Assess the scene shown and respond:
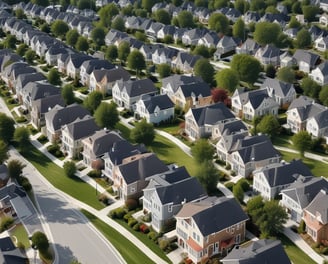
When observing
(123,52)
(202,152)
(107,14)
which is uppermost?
(107,14)

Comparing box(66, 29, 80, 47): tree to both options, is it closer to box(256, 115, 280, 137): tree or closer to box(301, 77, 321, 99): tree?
box(301, 77, 321, 99): tree

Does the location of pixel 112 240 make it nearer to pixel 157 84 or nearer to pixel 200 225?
pixel 200 225


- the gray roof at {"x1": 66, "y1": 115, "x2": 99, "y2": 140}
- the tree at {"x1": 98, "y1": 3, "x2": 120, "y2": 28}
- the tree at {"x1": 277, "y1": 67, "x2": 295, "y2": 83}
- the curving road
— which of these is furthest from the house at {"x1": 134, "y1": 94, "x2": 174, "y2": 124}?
the tree at {"x1": 98, "y1": 3, "x2": 120, "y2": 28}

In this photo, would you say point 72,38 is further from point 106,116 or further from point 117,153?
point 117,153

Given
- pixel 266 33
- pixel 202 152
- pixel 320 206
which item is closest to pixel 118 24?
pixel 266 33

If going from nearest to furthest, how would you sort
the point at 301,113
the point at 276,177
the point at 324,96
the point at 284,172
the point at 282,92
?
the point at 276,177
the point at 284,172
the point at 301,113
the point at 324,96
the point at 282,92

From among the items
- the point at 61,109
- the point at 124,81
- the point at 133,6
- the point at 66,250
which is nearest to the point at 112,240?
the point at 66,250

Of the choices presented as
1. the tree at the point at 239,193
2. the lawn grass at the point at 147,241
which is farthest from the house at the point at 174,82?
the lawn grass at the point at 147,241
